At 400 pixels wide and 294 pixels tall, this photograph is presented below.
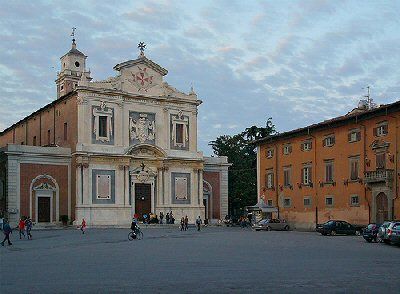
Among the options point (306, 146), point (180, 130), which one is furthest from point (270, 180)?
point (180, 130)

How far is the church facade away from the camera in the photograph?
54938mm

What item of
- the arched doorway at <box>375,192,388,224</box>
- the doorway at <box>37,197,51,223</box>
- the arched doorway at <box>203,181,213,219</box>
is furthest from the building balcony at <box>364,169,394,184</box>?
the doorway at <box>37,197,51,223</box>

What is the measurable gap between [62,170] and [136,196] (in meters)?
7.81

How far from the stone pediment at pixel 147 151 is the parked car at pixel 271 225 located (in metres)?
13.4

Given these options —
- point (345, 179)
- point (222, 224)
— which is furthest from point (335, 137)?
point (222, 224)

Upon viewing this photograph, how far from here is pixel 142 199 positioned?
60.0m

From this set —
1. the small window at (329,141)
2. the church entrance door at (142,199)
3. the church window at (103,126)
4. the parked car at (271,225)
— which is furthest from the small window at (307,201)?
the church window at (103,126)

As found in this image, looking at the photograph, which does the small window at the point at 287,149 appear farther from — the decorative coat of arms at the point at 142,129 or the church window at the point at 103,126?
the church window at the point at 103,126

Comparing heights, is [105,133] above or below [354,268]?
above

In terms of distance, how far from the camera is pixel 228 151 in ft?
271

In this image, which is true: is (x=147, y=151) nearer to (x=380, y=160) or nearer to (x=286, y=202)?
(x=286, y=202)

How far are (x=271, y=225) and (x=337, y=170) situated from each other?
7.44m

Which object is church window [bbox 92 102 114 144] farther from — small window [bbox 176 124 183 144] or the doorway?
small window [bbox 176 124 183 144]

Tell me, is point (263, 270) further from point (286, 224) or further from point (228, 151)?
point (228, 151)
